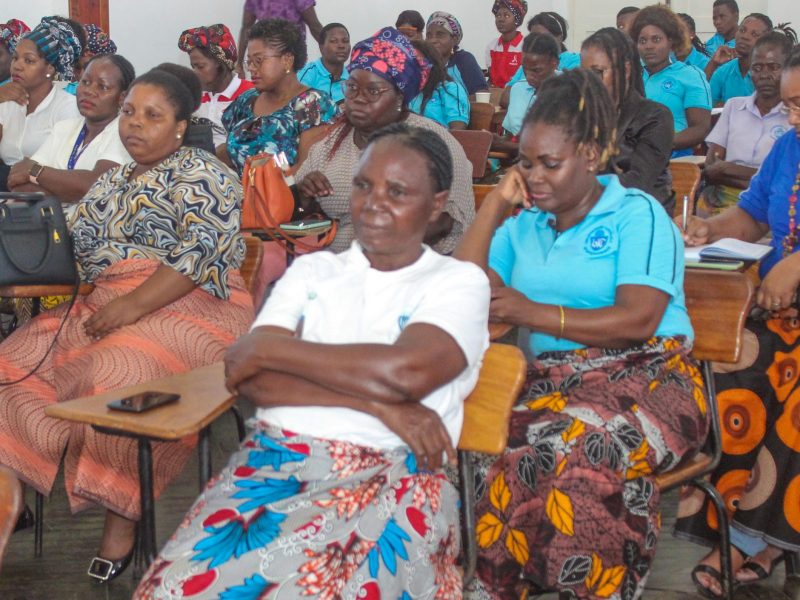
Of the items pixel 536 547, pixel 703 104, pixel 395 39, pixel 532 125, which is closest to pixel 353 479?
pixel 536 547

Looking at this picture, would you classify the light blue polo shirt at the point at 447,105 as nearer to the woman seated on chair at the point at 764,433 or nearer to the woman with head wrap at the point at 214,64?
the woman with head wrap at the point at 214,64

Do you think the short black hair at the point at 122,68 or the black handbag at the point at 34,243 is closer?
the black handbag at the point at 34,243

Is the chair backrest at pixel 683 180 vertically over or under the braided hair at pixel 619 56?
under

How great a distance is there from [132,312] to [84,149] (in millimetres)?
1324

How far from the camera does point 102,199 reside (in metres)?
3.21

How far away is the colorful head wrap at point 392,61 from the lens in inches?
146

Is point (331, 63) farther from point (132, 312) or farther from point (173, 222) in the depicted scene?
point (132, 312)

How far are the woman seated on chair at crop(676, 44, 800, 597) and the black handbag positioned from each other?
1.85m

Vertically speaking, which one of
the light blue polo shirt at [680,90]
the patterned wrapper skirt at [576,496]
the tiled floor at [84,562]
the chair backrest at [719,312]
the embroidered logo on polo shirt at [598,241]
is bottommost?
the tiled floor at [84,562]

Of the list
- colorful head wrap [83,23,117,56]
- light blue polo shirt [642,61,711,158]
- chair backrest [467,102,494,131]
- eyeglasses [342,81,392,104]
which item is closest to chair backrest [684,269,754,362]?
eyeglasses [342,81,392,104]

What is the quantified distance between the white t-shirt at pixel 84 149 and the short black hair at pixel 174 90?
0.70m

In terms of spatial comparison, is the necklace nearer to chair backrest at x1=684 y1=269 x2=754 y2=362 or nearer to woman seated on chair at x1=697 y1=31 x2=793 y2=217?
chair backrest at x1=684 y1=269 x2=754 y2=362

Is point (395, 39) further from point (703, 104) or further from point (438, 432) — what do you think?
point (703, 104)

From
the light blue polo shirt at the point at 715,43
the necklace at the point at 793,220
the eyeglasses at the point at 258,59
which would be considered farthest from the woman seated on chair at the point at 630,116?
the light blue polo shirt at the point at 715,43
